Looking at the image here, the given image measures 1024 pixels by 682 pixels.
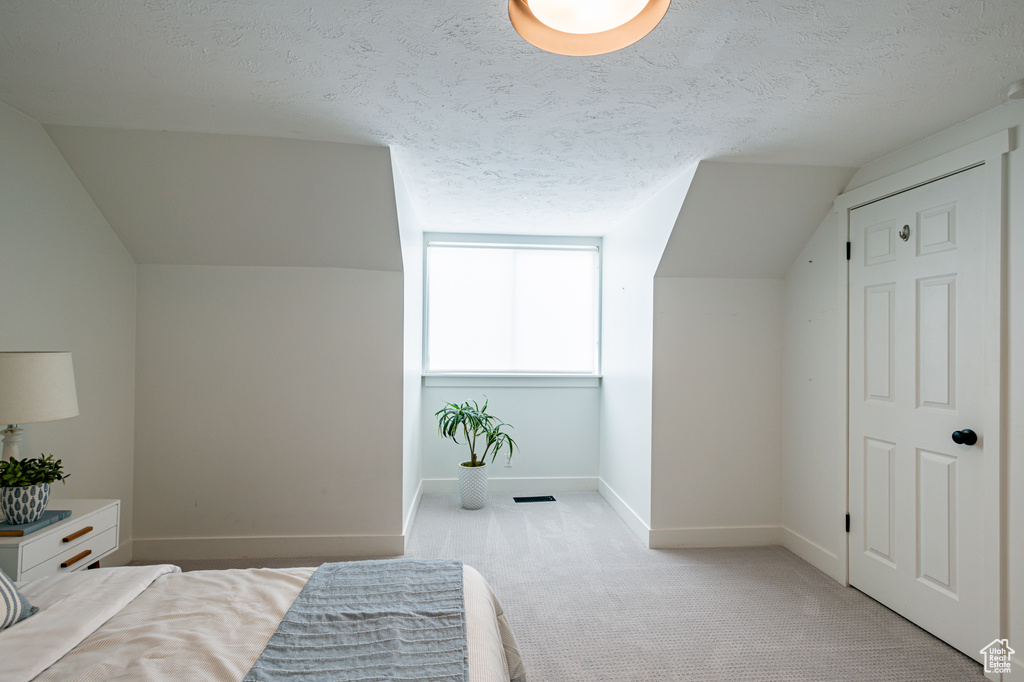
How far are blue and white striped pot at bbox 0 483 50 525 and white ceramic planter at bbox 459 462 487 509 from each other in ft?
8.46

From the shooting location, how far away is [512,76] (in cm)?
190

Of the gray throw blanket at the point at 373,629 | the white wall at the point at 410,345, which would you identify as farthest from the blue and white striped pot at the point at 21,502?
the white wall at the point at 410,345

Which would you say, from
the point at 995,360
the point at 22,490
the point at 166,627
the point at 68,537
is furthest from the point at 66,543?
the point at 995,360

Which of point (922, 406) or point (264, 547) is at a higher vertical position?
point (922, 406)

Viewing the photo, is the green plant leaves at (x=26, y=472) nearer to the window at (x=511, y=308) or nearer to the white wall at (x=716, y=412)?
the window at (x=511, y=308)

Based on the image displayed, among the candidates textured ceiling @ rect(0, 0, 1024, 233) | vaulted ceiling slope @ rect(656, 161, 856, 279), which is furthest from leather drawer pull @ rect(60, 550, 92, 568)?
vaulted ceiling slope @ rect(656, 161, 856, 279)

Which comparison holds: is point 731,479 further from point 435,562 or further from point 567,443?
point 435,562

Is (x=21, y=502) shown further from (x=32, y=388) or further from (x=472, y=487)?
(x=472, y=487)

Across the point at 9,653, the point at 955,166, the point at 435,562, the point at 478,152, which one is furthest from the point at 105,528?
the point at 955,166

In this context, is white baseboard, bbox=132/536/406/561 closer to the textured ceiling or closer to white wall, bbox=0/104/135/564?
white wall, bbox=0/104/135/564

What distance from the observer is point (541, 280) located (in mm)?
4660

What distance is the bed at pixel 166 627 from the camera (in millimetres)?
1150

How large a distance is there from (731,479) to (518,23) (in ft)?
10.1

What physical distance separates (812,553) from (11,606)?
3.66 metres
